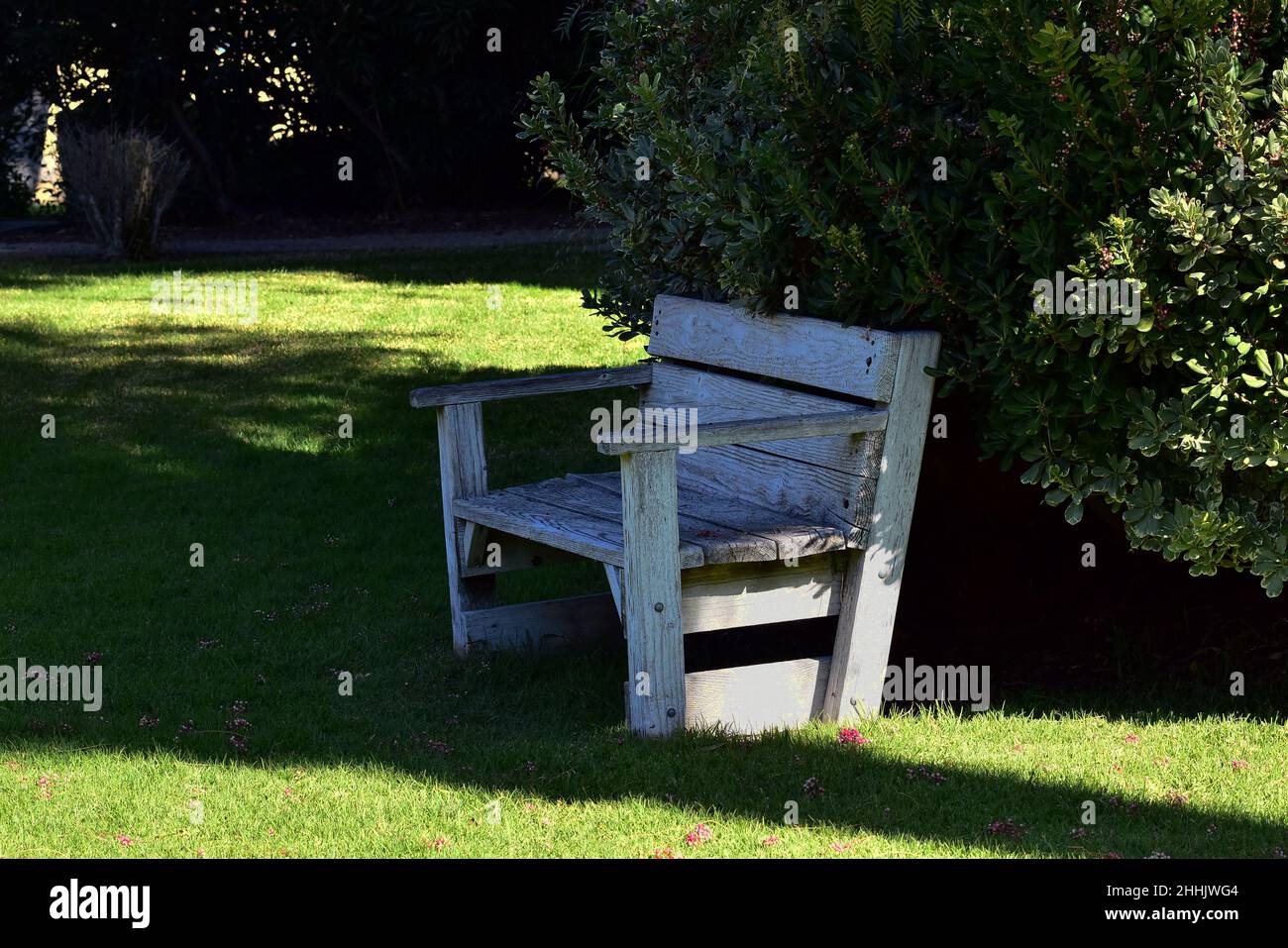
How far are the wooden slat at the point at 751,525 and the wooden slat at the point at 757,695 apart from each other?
363 mm

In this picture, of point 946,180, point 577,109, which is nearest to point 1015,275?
point 946,180

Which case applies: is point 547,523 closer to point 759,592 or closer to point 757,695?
point 759,592

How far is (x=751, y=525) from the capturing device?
4359 millimetres

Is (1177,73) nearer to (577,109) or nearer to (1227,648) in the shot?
(1227,648)

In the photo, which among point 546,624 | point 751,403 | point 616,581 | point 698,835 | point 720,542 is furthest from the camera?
point 546,624

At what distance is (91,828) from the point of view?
12.0ft

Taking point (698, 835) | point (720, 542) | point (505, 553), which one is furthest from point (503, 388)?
point (698, 835)

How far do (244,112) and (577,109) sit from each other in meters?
3.84

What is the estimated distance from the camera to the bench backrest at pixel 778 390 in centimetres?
427

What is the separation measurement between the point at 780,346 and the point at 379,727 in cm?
164

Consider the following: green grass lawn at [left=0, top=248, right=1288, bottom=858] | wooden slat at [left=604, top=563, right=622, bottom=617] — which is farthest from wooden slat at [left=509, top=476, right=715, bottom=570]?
green grass lawn at [left=0, top=248, right=1288, bottom=858]

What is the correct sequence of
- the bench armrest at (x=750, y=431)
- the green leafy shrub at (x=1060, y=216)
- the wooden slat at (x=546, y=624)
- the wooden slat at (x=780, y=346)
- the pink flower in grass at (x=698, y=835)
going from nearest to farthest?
the pink flower in grass at (x=698, y=835), the green leafy shrub at (x=1060, y=216), the bench armrest at (x=750, y=431), the wooden slat at (x=780, y=346), the wooden slat at (x=546, y=624)

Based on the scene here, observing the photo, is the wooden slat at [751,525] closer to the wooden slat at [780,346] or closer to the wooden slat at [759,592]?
the wooden slat at [759,592]

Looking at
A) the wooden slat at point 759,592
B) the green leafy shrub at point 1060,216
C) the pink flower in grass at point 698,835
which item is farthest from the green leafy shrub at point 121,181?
the pink flower in grass at point 698,835
